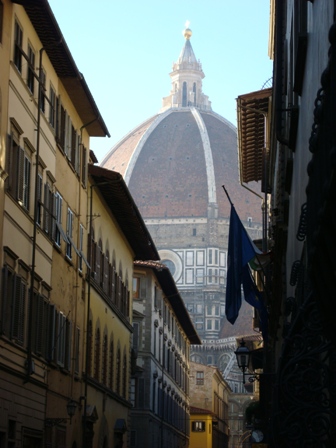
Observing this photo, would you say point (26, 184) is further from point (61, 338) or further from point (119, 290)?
point (119, 290)

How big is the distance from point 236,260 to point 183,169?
523 feet

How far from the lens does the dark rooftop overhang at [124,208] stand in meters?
29.6

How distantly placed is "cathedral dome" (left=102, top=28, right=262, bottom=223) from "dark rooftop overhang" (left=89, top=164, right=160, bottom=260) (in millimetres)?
133478

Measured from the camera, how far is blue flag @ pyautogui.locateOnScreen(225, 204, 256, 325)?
1788cm

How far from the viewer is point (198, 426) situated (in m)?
85.9

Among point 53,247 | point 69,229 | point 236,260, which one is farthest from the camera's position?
point 69,229

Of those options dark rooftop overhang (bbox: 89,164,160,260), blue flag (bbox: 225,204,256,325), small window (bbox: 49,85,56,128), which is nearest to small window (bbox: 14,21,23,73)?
small window (bbox: 49,85,56,128)

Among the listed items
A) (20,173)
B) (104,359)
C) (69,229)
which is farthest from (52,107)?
(104,359)

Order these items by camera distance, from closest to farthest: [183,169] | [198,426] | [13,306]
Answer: [13,306] → [198,426] → [183,169]

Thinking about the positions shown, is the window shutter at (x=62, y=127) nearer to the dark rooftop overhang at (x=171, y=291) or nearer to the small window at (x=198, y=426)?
the dark rooftop overhang at (x=171, y=291)

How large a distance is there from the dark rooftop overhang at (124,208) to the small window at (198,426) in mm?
46705

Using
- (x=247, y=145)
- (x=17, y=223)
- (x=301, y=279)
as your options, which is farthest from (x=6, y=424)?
(x=247, y=145)

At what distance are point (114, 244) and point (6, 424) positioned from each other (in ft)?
54.2

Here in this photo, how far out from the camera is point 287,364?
692 cm
